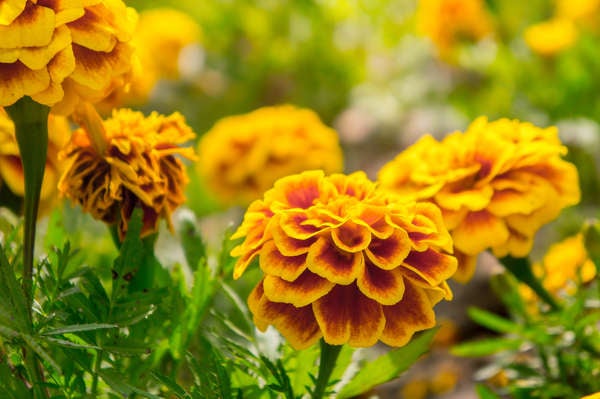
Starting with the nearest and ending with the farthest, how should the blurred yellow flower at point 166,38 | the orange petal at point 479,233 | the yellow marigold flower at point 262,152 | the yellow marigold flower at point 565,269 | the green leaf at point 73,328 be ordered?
the green leaf at point 73,328 → the orange petal at point 479,233 → the yellow marigold flower at point 565,269 → the yellow marigold flower at point 262,152 → the blurred yellow flower at point 166,38

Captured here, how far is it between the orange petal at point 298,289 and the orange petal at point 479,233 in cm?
23

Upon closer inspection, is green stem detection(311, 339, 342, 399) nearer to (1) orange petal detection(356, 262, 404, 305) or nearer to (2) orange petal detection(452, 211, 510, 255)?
(1) orange petal detection(356, 262, 404, 305)

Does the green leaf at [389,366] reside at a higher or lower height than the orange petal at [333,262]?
lower

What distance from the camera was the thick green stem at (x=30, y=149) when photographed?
2.62ft

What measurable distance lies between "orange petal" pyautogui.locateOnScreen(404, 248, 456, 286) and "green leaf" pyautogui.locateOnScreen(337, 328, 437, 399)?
0.28ft

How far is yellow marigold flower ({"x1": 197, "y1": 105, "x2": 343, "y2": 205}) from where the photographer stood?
1.90 metres

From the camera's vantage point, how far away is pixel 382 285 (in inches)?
29.7

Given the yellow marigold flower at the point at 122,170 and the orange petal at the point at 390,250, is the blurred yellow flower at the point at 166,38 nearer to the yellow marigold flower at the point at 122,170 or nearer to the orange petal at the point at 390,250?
the yellow marigold flower at the point at 122,170

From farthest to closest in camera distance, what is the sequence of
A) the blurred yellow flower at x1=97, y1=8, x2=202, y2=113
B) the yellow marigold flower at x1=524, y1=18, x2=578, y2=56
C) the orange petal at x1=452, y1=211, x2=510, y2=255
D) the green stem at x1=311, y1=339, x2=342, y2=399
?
the blurred yellow flower at x1=97, y1=8, x2=202, y2=113 → the yellow marigold flower at x1=524, y1=18, x2=578, y2=56 → the orange petal at x1=452, y1=211, x2=510, y2=255 → the green stem at x1=311, y1=339, x2=342, y2=399

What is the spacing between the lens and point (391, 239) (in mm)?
775

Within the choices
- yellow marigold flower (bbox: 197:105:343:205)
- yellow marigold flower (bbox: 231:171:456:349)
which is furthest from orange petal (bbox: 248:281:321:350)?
yellow marigold flower (bbox: 197:105:343:205)

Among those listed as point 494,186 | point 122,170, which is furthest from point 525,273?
point 122,170

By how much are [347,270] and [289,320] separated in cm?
7

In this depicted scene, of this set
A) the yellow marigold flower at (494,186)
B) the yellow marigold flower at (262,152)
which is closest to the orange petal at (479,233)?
the yellow marigold flower at (494,186)
